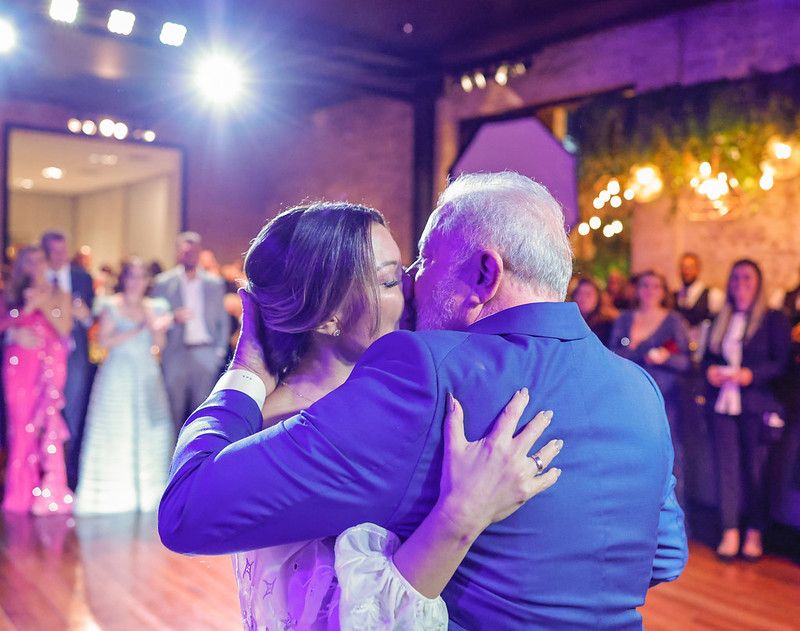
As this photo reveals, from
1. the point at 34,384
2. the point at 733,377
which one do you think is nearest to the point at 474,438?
the point at 733,377

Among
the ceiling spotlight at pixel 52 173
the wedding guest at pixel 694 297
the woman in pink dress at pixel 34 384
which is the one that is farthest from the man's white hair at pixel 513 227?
the ceiling spotlight at pixel 52 173

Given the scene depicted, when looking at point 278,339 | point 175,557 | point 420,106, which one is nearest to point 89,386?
point 175,557

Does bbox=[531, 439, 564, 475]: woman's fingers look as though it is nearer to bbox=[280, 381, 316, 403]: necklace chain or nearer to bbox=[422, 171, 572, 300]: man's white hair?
bbox=[422, 171, 572, 300]: man's white hair

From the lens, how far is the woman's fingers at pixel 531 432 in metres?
0.99

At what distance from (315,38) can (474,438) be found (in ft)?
22.6

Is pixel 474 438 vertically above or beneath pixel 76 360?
above

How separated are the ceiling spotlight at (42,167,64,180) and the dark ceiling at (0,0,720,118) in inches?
203

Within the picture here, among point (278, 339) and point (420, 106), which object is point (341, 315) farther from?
point (420, 106)

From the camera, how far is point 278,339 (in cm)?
140

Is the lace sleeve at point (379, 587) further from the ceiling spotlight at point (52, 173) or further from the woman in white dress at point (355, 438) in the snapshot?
the ceiling spotlight at point (52, 173)

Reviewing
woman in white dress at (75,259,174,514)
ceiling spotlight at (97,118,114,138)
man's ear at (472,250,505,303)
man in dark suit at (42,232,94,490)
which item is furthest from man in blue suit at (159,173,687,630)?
ceiling spotlight at (97,118,114,138)

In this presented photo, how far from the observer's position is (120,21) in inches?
244

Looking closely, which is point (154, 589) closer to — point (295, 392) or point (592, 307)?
point (295, 392)

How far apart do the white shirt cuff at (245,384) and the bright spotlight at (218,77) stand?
21.4 feet
